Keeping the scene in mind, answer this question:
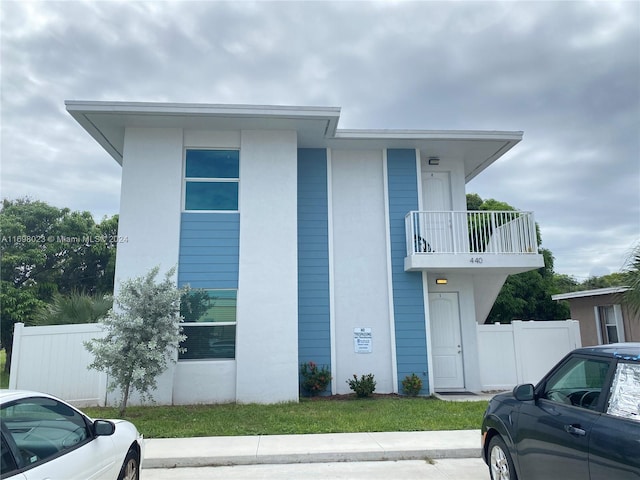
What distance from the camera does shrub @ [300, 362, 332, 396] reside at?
10273 millimetres

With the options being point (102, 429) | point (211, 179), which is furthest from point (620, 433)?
point (211, 179)

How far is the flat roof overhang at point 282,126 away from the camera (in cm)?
962

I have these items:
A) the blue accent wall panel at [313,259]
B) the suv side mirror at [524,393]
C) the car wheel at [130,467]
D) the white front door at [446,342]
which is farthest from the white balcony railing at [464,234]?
the car wheel at [130,467]

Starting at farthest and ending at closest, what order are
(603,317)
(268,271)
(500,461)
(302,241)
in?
(603,317) → (302,241) → (268,271) → (500,461)

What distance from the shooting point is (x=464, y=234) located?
441 inches

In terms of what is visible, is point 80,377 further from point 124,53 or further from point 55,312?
point 124,53

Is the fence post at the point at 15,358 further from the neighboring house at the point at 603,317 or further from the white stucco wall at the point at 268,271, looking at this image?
the neighboring house at the point at 603,317

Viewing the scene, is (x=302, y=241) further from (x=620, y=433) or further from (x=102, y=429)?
Result: (x=620, y=433)

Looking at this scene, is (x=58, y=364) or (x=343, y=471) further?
(x=58, y=364)

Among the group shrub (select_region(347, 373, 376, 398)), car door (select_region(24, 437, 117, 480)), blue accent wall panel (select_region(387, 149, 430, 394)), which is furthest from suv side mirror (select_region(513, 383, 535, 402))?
blue accent wall panel (select_region(387, 149, 430, 394))

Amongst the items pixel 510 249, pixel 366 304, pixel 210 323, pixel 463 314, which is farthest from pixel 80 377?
pixel 510 249

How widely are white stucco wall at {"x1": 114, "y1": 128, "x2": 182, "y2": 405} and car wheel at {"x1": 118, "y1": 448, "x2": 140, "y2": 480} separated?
5.94 metres

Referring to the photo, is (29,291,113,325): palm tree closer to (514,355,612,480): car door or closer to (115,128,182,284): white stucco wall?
(115,128,182,284): white stucco wall

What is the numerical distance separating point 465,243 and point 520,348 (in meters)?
3.25
